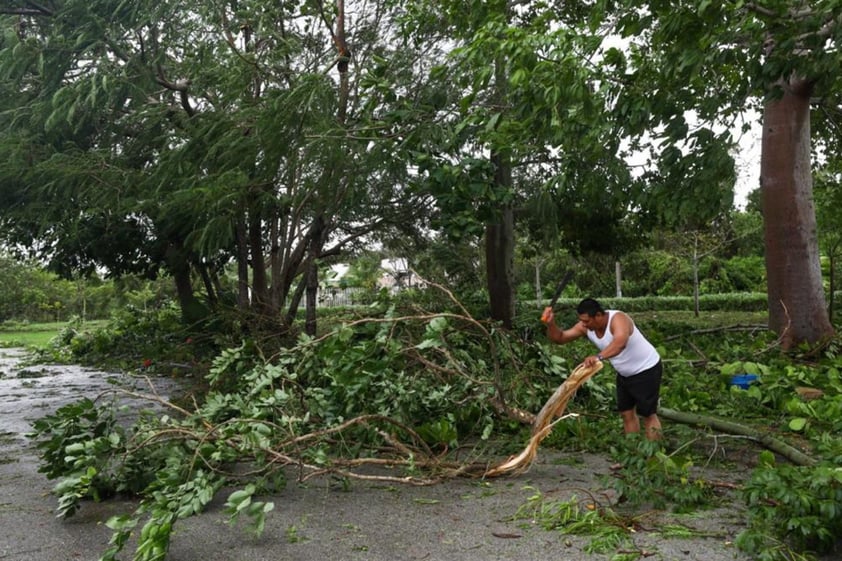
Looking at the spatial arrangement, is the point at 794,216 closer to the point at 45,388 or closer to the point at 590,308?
the point at 590,308

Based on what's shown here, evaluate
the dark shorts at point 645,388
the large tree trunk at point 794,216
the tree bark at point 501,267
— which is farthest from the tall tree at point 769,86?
the tree bark at point 501,267

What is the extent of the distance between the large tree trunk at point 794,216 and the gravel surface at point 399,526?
234 inches

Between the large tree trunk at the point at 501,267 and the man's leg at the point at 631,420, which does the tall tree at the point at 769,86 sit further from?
the large tree trunk at the point at 501,267

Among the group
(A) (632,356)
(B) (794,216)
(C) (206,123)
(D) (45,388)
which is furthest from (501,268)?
(D) (45,388)

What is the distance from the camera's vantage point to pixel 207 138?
989 cm

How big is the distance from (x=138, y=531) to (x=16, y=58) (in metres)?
8.83

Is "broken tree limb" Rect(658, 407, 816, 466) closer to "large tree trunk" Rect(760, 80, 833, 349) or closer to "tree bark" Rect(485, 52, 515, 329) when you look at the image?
"large tree trunk" Rect(760, 80, 833, 349)

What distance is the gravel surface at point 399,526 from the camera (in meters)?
3.50

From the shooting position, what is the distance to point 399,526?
392 cm

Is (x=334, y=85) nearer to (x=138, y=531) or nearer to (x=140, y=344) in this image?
(x=138, y=531)

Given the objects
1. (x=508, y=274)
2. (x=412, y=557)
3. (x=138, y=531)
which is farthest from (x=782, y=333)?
(x=138, y=531)

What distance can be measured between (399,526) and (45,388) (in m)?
9.30

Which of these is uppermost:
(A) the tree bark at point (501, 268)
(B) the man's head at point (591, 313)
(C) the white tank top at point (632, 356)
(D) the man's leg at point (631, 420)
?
(A) the tree bark at point (501, 268)

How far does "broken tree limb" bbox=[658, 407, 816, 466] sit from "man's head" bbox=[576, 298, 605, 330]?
1366 millimetres
